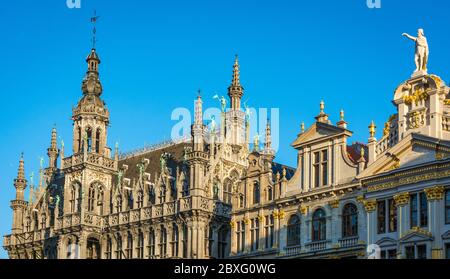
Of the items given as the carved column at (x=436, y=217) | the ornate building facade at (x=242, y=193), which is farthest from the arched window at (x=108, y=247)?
the carved column at (x=436, y=217)

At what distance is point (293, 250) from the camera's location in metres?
66.4

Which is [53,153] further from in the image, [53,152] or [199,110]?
[199,110]

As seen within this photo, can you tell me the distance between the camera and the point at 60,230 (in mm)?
88562

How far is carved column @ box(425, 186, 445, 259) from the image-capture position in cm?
5709

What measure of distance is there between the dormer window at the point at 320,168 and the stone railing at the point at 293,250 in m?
4.43

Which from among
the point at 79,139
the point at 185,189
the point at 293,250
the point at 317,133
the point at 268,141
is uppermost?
the point at 79,139

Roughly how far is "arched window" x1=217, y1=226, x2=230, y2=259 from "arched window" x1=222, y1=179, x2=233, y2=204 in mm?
2560

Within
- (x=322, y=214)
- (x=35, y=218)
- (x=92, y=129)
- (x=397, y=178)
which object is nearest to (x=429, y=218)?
(x=397, y=178)

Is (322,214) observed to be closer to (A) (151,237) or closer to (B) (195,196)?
(B) (195,196)

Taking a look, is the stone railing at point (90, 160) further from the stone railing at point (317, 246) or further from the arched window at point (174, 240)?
the stone railing at point (317, 246)

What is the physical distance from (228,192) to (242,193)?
11434 mm

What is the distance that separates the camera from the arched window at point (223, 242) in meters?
80.8

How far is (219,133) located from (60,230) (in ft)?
56.7

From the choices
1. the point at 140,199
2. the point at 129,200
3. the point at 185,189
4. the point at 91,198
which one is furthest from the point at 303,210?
the point at 91,198
